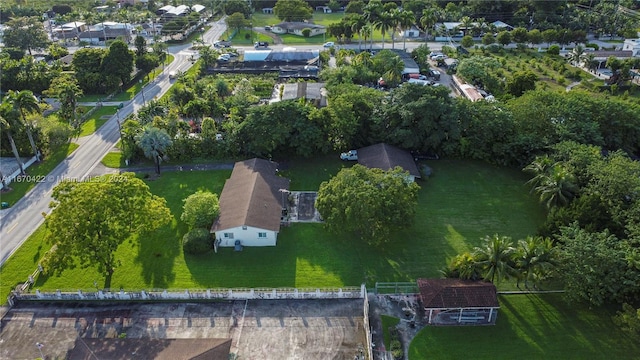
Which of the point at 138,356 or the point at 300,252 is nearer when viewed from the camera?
the point at 138,356

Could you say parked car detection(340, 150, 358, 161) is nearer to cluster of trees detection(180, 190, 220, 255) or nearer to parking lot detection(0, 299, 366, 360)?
cluster of trees detection(180, 190, 220, 255)

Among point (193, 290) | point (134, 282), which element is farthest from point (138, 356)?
point (134, 282)

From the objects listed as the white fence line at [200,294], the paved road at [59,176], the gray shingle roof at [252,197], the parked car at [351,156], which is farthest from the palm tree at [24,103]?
the parked car at [351,156]

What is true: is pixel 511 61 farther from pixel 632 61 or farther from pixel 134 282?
pixel 134 282

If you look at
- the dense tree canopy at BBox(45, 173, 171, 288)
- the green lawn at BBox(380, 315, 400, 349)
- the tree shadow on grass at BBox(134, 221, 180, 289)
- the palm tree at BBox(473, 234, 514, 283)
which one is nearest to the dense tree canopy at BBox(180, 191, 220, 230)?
the tree shadow on grass at BBox(134, 221, 180, 289)

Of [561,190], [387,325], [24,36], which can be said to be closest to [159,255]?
[387,325]

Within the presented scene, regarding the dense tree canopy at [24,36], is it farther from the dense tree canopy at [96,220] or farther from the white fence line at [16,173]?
the dense tree canopy at [96,220]
